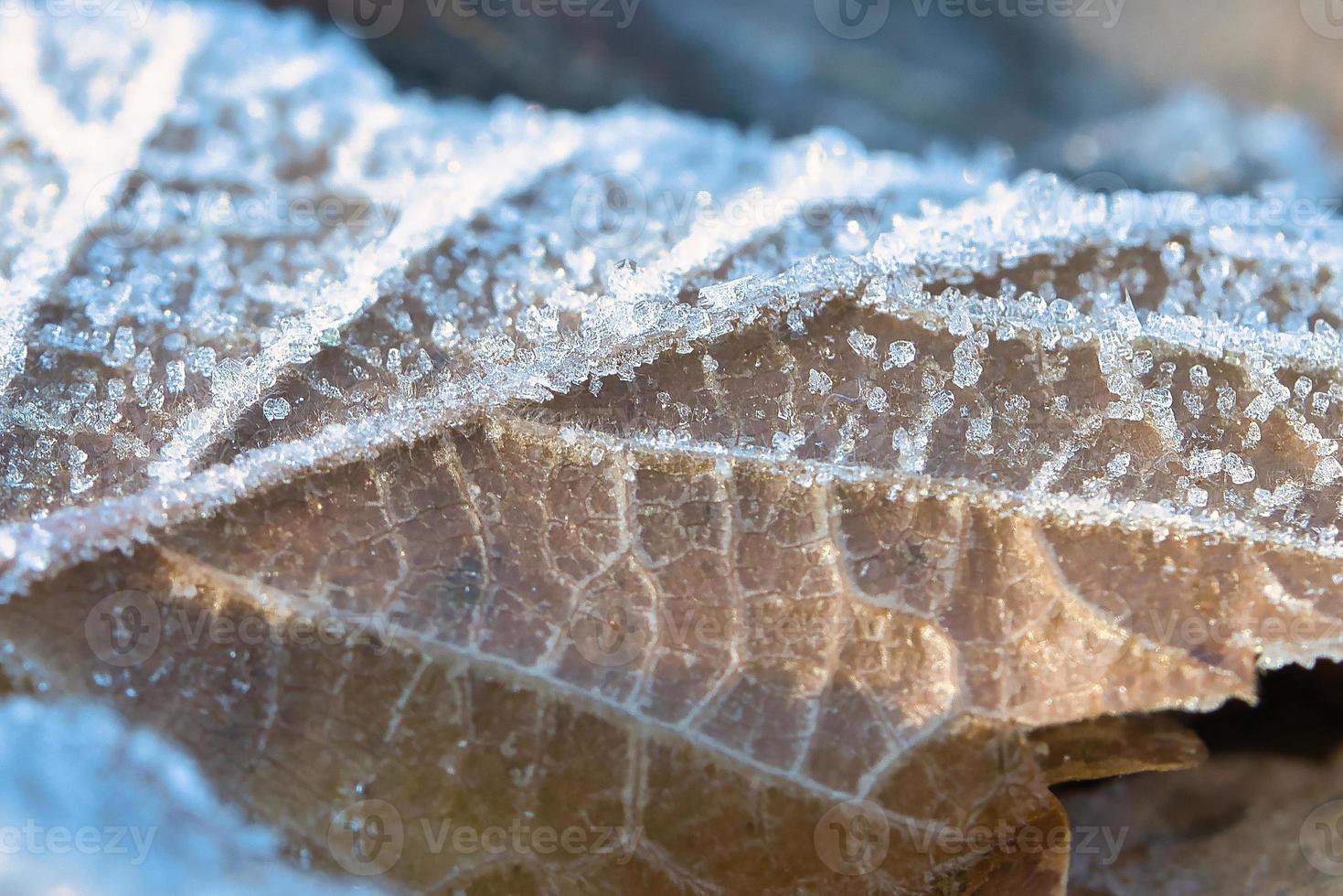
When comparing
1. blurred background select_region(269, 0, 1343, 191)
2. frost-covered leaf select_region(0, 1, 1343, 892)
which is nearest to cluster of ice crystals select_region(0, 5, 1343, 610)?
frost-covered leaf select_region(0, 1, 1343, 892)

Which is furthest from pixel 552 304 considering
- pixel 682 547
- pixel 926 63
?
pixel 926 63

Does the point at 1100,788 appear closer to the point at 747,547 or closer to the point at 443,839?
the point at 747,547

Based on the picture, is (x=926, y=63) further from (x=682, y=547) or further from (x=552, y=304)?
(x=682, y=547)

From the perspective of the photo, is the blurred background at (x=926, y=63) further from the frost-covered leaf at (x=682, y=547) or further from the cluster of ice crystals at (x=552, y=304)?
the frost-covered leaf at (x=682, y=547)

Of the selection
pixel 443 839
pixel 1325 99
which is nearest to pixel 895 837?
pixel 443 839

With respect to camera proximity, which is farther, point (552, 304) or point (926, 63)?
point (926, 63)

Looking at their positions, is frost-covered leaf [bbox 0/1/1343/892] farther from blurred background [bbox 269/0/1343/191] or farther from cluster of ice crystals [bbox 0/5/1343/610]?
blurred background [bbox 269/0/1343/191]
